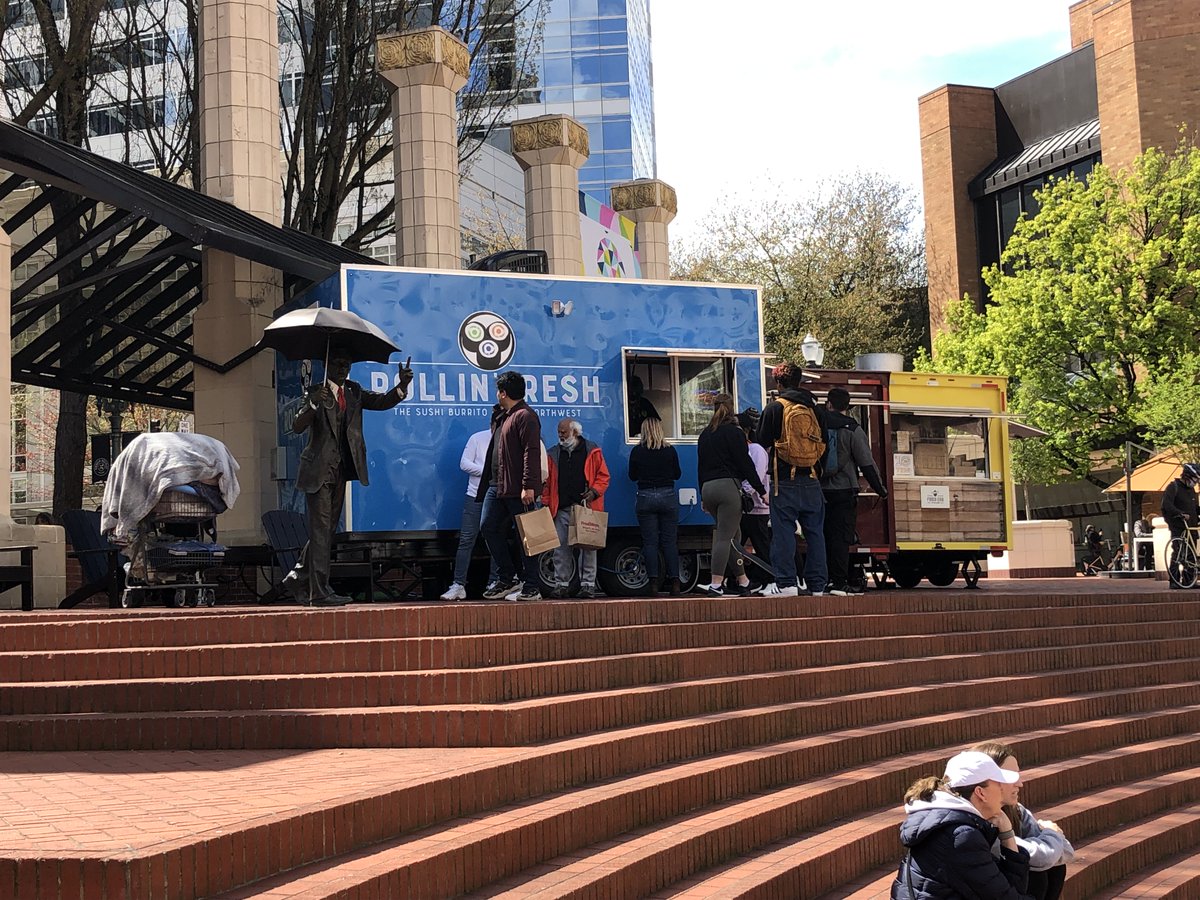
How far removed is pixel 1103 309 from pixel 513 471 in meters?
30.2

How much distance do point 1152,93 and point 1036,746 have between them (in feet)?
122

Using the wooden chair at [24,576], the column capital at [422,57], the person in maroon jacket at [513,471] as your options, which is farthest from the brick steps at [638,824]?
the column capital at [422,57]

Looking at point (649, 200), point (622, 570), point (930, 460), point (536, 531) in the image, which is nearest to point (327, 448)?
point (536, 531)

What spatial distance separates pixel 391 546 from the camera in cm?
1345

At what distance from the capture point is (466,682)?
7.56 metres

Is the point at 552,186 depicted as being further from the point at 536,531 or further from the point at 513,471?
the point at 536,531

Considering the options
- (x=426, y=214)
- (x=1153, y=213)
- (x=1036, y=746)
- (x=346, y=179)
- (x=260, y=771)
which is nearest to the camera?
(x=260, y=771)

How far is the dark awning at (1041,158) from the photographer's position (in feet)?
147

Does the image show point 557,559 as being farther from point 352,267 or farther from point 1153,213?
point 1153,213

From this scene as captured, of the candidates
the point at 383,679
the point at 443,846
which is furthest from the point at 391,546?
the point at 443,846

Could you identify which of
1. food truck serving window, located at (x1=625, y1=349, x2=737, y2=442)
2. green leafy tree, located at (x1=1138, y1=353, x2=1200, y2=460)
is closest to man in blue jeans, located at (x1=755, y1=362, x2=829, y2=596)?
food truck serving window, located at (x1=625, y1=349, x2=737, y2=442)

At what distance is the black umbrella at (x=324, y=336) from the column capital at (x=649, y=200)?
1712cm

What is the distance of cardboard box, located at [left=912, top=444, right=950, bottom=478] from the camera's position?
56.2ft

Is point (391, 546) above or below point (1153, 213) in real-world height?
below
